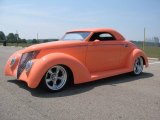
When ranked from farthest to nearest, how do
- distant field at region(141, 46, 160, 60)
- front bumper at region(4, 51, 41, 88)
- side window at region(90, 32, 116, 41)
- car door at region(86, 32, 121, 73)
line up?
distant field at region(141, 46, 160, 60) < side window at region(90, 32, 116, 41) < car door at region(86, 32, 121, 73) < front bumper at region(4, 51, 41, 88)

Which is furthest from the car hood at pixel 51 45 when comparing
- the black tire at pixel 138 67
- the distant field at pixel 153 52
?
the distant field at pixel 153 52

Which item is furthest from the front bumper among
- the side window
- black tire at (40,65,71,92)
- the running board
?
the side window

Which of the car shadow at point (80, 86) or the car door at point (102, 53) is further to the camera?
the car door at point (102, 53)

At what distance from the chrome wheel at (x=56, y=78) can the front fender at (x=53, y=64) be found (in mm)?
192

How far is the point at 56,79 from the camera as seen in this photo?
6098mm

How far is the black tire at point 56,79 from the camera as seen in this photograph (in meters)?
5.89

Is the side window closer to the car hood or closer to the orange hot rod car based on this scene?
the orange hot rod car

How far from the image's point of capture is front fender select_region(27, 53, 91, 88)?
5656 mm

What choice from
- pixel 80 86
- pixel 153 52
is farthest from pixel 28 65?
pixel 153 52

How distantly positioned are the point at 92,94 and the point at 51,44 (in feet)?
5.66

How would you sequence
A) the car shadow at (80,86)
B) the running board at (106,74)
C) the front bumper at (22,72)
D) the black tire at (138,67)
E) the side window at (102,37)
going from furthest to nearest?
the black tire at (138,67) < the side window at (102,37) < the running board at (106,74) < the car shadow at (80,86) < the front bumper at (22,72)

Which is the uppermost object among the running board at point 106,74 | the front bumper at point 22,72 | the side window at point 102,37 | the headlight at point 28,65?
the side window at point 102,37

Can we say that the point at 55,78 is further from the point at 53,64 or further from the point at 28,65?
the point at 28,65

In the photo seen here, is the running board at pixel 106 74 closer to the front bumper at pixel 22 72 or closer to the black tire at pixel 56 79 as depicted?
the black tire at pixel 56 79
